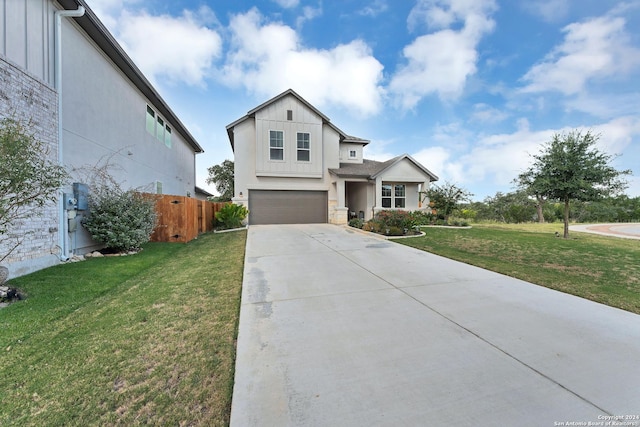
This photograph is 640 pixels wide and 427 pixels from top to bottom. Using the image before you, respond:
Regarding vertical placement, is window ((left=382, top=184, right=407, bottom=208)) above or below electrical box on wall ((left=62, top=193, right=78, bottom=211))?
above

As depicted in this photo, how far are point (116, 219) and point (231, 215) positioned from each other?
651 cm

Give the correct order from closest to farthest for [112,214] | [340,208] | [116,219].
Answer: [116,219]
[112,214]
[340,208]

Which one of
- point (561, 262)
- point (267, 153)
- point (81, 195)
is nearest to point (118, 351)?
point (81, 195)

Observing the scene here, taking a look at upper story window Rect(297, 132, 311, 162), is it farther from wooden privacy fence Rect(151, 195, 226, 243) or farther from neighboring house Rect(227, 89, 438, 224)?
wooden privacy fence Rect(151, 195, 226, 243)

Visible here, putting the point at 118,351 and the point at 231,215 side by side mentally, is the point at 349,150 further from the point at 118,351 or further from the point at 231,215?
the point at 118,351

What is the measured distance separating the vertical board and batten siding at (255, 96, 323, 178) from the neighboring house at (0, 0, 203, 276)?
5878 mm

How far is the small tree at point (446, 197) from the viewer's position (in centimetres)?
1536

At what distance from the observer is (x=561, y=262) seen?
661 cm

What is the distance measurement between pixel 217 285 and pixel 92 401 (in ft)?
9.31

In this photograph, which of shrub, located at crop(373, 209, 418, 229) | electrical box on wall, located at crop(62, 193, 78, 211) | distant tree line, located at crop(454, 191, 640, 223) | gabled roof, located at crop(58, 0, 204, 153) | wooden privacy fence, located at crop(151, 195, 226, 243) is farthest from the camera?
distant tree line, located at crop(454, 191, 640, 223)

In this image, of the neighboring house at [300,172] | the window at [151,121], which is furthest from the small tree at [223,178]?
the window at [151,121]

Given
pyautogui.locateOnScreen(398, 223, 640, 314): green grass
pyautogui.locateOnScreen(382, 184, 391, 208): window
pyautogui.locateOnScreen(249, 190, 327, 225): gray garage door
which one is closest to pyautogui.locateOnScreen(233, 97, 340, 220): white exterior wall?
pyautogui.locateOnScreen(249, 190, 327, 225): gray garage door

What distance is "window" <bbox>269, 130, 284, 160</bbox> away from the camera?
1565cm

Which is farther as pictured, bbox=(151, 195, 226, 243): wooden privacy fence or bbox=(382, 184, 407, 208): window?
bbox=(382, 184, 407, 208): window
